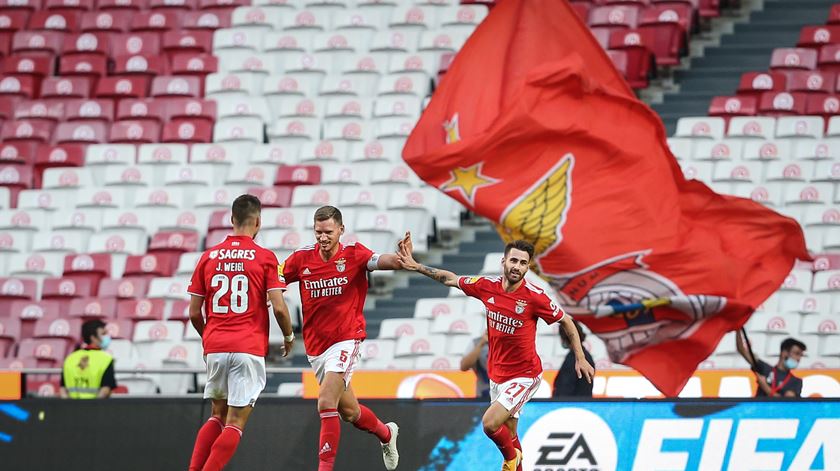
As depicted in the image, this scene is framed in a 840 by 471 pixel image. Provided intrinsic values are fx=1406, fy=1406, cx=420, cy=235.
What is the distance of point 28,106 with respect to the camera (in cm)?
2181

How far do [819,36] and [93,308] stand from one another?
35.1 ft

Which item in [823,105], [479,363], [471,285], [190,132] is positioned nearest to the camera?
[471,285]

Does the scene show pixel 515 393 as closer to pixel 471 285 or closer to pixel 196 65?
pixel 471 285

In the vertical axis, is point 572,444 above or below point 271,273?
below

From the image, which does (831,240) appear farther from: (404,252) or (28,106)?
(28,106)

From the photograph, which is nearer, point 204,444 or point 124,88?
point 204,444

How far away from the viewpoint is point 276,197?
18.9 m

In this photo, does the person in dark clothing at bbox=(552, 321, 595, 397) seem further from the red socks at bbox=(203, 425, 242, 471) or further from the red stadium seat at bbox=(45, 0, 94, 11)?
the red stadium seat at bbox=(45, 0, 94, 11)

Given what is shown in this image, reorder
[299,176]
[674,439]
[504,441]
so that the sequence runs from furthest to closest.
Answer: [299,176] → [674,439] → [504,441]

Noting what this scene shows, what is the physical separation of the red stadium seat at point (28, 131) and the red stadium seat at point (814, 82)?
1098 cm

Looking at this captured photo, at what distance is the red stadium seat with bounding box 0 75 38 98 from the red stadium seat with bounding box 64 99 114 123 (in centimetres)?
105

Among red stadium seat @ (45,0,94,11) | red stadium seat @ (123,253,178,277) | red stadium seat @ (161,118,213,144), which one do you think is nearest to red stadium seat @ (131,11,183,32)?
red stadium seat @ (45,0,94,11)

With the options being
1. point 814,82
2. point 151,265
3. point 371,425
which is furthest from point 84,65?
point 371,425

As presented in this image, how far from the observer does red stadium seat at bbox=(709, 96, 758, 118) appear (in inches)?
744
